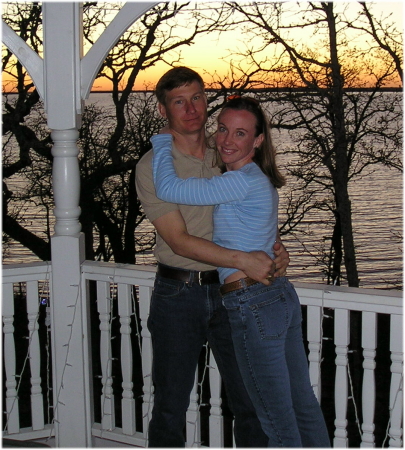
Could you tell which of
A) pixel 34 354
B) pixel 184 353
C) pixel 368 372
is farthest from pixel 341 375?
pixel 34 354

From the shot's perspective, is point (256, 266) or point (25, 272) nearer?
point (256, 266)

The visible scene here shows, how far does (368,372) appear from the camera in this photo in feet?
8.08

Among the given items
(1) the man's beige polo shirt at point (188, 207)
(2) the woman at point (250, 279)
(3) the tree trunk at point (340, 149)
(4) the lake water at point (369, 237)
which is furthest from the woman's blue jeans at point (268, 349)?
(4) the lake water at point (369, 237)

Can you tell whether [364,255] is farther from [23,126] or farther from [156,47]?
[23,126]

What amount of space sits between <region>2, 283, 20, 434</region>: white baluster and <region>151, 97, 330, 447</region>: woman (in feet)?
3.96

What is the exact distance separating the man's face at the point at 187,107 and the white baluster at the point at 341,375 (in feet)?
3.02

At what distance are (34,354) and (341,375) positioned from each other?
54.1 inches

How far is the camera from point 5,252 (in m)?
12.4

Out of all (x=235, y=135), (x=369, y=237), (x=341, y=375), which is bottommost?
(x=369, y=237)

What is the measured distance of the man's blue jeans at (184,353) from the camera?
81.7 inches

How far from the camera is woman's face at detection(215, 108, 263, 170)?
1.89 m

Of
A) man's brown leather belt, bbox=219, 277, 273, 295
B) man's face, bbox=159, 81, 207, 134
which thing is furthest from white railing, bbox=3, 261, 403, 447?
man's face, bbox=159, 81, 207, 134

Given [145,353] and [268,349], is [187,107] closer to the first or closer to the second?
[268,349]

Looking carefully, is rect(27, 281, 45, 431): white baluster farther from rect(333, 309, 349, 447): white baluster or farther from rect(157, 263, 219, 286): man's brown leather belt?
rect(333, 309, 349, 447): white baluster
